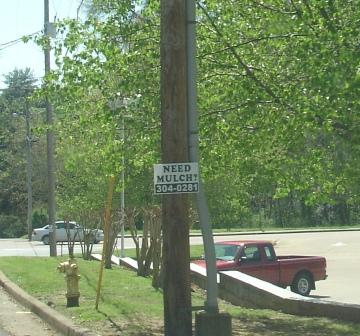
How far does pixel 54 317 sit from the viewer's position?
11.8 m

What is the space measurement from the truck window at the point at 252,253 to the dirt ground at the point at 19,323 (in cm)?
650

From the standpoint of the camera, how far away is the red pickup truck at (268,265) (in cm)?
1884

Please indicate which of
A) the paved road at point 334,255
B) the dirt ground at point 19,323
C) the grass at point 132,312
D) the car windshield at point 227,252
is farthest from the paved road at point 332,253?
the dirt ground at point 19,323

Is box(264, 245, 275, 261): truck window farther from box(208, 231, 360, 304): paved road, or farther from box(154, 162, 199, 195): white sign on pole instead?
box(154, 162, 199, 195): white sign on pole

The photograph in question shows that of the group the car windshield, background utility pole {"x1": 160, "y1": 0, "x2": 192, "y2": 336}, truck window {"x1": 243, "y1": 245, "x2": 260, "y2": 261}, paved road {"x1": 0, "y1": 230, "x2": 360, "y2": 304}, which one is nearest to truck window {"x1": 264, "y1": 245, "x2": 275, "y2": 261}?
truck window {"x1": 243, "y1": 245, "x2": 260, "y2": 261}

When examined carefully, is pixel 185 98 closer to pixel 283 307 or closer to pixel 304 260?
pixel 283 307

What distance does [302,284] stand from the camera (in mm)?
19516

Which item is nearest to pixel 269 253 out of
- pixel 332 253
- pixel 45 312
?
pixel 45 312

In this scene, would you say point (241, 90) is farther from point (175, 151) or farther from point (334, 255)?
point (334, 255)

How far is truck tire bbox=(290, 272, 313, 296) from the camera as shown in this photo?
19.4 meters

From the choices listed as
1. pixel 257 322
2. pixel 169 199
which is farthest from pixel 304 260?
pixel 169 199

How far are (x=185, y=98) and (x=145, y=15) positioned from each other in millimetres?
2955

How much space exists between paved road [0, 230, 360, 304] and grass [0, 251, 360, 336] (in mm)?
5206

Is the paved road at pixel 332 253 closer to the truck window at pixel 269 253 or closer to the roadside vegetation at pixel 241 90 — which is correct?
the truck window at pixel 269 253
